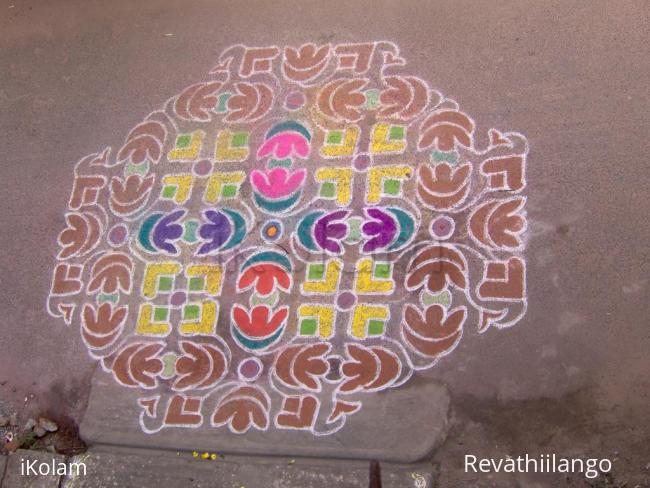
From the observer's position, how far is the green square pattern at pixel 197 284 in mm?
4793

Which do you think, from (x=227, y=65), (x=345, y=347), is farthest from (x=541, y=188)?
(x=227, y=65)

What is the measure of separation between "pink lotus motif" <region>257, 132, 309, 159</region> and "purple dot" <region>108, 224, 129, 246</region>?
4.00ft

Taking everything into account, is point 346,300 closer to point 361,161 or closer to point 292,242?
point 292,242

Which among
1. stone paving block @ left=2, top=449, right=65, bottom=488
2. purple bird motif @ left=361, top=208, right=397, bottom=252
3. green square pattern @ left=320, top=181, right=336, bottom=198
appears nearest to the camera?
stone paving block @ left=2, top=449, right=65, bottom=488

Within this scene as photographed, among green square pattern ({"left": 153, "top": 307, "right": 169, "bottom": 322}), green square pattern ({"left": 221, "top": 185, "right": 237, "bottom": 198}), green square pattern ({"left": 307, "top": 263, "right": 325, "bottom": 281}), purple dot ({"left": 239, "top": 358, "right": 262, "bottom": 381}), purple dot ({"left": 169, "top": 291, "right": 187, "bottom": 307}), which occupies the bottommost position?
purple dot ({"left": 239, "top": 358, "right": 262, "bottom": 381})

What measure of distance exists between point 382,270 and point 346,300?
33 centimetres

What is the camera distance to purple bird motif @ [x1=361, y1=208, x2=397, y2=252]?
467 cm

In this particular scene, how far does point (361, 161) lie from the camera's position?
197 inches

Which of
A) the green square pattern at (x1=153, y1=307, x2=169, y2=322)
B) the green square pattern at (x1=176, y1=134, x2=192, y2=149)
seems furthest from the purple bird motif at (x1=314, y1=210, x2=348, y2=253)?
the green square pattern at (x1=176, y1=134, x2=192, y2=149)

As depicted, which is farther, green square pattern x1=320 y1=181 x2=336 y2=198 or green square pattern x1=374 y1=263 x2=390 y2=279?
green square pattern x1=320 y1=181 x2=336 y2=198

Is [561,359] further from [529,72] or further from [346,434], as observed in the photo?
[529,72]

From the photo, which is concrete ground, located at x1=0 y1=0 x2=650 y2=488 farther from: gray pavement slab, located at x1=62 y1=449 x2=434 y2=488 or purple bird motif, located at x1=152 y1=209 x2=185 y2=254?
purple bird motif, located at x1=152 y1=209 x2=185 y2=254

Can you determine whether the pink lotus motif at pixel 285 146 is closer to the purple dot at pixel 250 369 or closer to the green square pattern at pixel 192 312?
the green square pattern at pixel 192 312

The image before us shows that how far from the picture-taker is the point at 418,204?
4.74 meters
